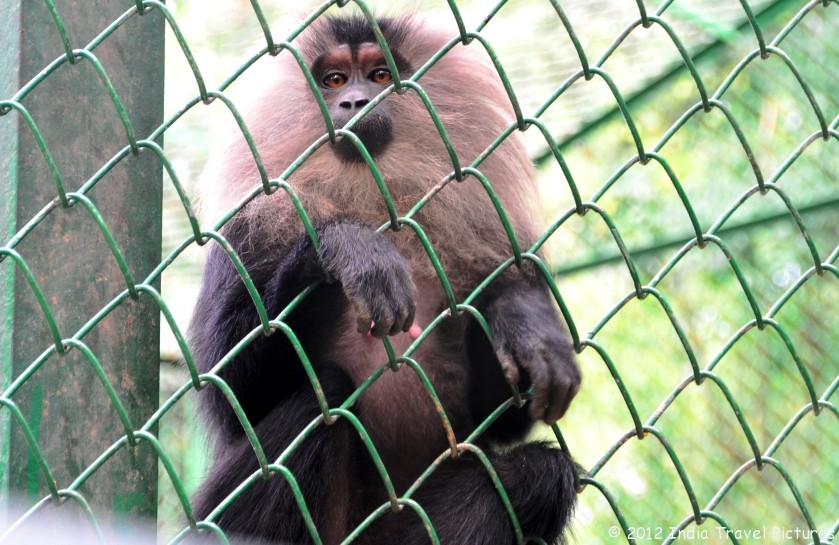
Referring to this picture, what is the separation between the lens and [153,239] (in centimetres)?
206

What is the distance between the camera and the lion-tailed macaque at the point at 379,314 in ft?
7.33

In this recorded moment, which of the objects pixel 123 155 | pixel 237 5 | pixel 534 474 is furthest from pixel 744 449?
pixel 123 155

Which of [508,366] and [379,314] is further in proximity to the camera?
[508,366]

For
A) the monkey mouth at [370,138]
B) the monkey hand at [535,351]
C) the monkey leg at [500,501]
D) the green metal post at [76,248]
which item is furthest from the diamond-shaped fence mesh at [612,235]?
the monkey mouth at [370,138]

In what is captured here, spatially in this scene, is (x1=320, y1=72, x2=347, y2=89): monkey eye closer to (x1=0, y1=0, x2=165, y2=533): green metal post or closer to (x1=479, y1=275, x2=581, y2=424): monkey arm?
(x1=479, y1=275, x2=581, y2=424): monkey arm

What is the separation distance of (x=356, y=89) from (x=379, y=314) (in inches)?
38.2

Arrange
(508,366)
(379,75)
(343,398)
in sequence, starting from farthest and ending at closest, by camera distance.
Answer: (379,75)
(343,398)
(508,366)

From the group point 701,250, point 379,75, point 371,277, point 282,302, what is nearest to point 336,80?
point 379,75

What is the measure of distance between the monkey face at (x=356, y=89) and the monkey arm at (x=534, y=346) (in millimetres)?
560

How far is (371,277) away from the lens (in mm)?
2033

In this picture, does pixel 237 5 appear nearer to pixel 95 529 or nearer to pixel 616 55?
pixel 616 55

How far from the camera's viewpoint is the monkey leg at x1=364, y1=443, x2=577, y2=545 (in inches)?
87.8

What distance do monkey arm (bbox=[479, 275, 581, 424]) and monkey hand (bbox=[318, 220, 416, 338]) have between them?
25 centimetres

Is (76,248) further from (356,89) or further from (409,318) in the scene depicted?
(356,89)
